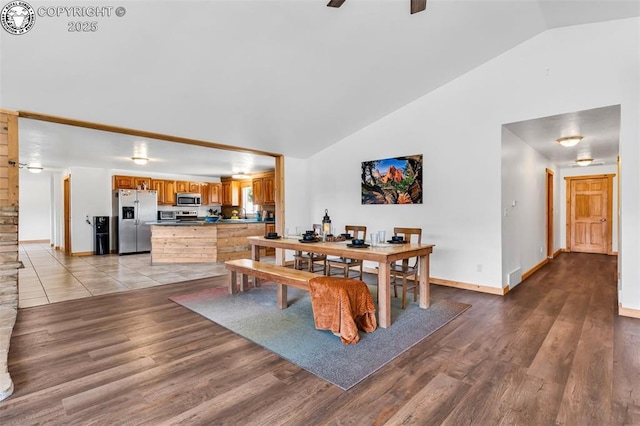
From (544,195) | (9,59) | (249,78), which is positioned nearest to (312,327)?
(249,78)

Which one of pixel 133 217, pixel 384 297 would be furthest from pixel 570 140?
pixel 133 217

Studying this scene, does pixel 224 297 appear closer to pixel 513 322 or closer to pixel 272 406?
pixel 272 406

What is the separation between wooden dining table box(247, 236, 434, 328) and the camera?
9.95ft

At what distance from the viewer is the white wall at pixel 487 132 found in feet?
11.2

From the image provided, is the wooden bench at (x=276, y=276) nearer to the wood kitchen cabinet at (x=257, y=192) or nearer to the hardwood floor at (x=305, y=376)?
the hardwood floor at (x=305, y=376)

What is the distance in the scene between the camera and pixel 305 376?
219 centimetres

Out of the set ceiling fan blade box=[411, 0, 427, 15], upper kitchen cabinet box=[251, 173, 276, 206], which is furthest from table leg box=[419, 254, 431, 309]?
upper kitchen cabinet box=[251, 173, 276, 206]

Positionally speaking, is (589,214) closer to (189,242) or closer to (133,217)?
(189,242)

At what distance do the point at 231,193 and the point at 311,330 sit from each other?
302 inches

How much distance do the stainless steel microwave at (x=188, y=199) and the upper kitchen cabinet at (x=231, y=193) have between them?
78cm

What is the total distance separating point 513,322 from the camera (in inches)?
126

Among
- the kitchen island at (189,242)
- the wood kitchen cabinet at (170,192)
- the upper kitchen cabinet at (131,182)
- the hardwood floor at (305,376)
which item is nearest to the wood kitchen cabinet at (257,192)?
the kitchen island at (189,242)

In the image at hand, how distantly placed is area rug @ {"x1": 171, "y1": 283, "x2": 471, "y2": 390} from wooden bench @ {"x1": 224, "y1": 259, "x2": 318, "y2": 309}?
13cm

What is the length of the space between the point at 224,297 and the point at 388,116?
12.2 feet
